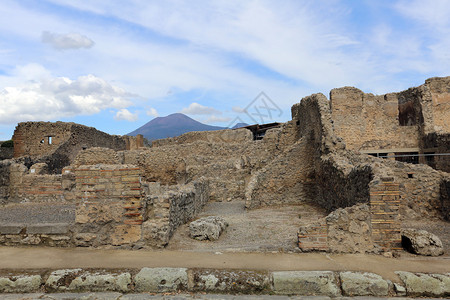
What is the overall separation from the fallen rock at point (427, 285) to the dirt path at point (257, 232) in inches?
64.6

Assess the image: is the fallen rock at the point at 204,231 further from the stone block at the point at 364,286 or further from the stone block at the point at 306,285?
the stone block at the point at 364,286

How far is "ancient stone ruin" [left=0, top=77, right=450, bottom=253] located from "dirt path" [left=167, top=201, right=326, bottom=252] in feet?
1.13

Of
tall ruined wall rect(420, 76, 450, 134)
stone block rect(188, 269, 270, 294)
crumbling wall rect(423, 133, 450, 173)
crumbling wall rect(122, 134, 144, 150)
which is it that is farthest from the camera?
crumbling wall rect(122, 134, 144, 150)

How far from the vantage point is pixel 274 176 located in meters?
12.2

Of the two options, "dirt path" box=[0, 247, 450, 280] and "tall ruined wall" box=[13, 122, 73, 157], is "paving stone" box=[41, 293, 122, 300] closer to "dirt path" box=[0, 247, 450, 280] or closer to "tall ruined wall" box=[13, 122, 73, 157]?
"dirt path" box=[0, 247, 450, 280]

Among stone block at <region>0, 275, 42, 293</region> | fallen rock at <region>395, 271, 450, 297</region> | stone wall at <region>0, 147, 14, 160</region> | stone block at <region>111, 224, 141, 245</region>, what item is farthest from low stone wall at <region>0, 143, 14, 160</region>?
fallen rock at <region>395, 271, 450, 297</region>

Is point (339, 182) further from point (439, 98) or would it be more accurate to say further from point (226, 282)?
point (439, 98)

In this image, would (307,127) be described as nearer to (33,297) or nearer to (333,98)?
(333,98)

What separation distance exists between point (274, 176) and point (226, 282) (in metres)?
8.48

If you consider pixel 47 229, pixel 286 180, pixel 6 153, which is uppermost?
pixel 6 153

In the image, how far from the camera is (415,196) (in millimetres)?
8359

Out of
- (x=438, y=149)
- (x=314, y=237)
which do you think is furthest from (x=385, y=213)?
(x=438, y=149)

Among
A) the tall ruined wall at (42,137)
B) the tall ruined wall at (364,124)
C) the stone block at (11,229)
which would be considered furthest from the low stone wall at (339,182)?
the tall ruined wall at (42,137)

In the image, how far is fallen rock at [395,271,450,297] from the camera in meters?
3.79
